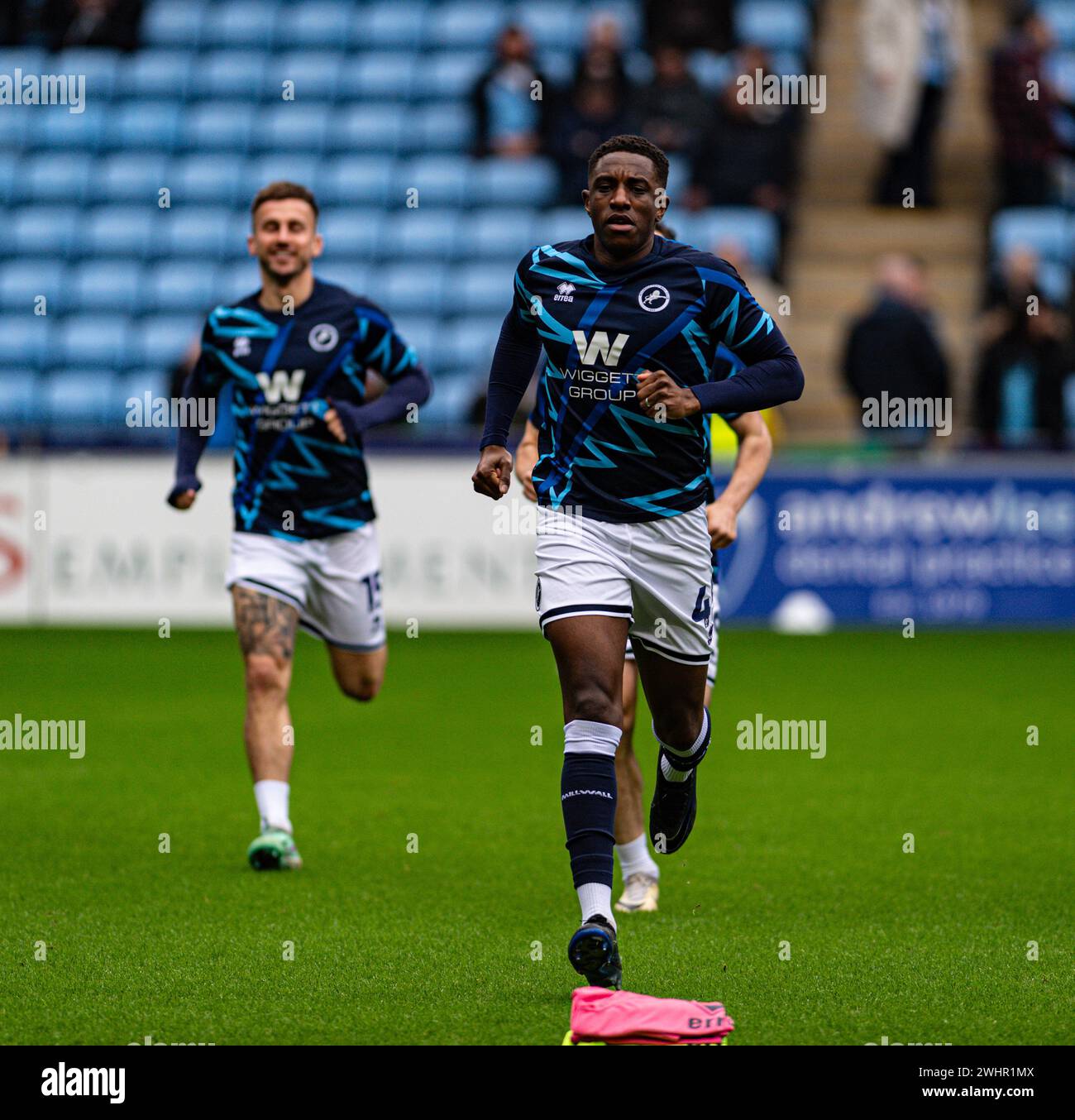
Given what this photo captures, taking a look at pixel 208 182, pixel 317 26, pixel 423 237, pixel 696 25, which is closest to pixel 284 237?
pixel 423 237

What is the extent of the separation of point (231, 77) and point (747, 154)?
6.69 m

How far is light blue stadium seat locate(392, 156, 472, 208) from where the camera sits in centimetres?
2236

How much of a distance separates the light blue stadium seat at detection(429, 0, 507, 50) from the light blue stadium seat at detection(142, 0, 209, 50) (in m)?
2.81

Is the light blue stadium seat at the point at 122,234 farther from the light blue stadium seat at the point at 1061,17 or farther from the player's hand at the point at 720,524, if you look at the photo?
the player's hand at the point at 720,524

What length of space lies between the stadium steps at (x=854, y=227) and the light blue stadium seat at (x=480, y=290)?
112 inches

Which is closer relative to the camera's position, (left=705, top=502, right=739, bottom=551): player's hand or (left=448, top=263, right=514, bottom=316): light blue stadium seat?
(left=705, top=502, right=739, bottom=551): player's hand

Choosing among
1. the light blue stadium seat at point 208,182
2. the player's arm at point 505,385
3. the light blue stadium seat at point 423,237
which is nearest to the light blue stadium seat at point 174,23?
the light blue stadium seat at point 208,182

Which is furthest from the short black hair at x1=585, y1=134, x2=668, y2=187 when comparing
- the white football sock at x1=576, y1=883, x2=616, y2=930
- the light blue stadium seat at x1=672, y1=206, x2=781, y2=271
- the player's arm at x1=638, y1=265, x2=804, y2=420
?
the light blue stadium seat at x1=672, y1=206, x2=781, y2=271

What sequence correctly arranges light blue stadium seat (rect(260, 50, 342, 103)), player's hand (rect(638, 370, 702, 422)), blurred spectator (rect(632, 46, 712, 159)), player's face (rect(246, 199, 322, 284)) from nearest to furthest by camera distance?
1. player's hand (rect(638, 370, 702, 422))
2. player's face (rect(246, 199, 322, 284))
3. blurred spectator (rect(632, 46, 712, 159))
4. light blue stadium seat (rect(260, 50, 342, 103))

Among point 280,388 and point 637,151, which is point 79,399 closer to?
point 280,388

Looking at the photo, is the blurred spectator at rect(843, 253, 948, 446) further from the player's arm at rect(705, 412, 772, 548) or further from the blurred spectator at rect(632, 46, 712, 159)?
the player's arm at rect(705, 412, 772, 548)

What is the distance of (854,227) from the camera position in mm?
21984
